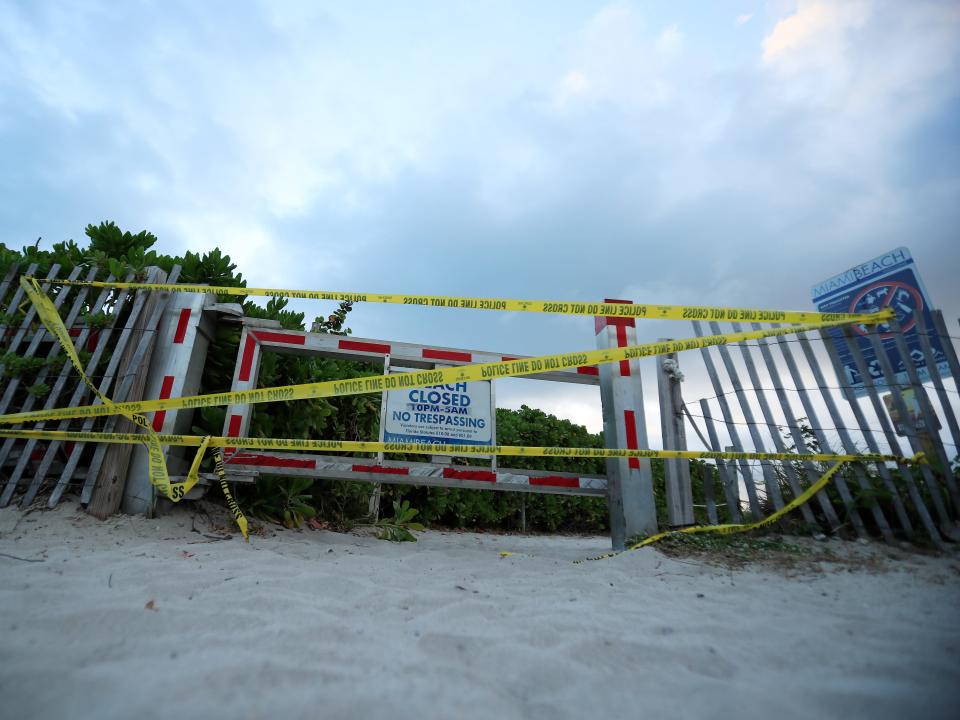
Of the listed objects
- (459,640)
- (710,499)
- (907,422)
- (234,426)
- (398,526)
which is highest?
(234,426)

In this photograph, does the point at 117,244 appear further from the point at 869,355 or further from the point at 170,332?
the point at 869,355

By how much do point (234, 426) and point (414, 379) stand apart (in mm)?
1682

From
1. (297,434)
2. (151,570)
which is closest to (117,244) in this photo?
(297,434)

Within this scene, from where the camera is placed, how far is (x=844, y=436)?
3.31 m

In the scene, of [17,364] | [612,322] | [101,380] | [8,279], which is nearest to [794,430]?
[612,322]

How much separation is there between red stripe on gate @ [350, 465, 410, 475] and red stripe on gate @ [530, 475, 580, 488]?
44.0 inches

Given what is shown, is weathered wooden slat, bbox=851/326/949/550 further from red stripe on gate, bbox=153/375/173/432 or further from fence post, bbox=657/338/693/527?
red stripe on gate, bbox=153/375/173/432

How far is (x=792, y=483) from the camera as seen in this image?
3402 millimetres

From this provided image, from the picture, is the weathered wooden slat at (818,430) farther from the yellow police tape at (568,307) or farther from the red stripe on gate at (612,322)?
the red stripe on gate at (612,322)

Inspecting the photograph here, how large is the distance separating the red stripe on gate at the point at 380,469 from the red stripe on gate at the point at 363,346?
1.06m

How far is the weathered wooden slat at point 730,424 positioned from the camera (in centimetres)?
349

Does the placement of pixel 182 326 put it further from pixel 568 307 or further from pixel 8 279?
pixel 568 307

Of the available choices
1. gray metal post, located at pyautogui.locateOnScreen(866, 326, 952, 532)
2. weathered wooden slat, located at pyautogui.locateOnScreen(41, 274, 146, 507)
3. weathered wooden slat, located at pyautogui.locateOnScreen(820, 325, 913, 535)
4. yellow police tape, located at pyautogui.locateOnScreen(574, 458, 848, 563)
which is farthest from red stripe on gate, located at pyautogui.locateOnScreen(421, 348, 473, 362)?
gray metal post, located at pyautogui.locateOnScreen(866, 326, 952, 532)

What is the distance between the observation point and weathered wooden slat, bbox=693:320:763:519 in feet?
11.5
